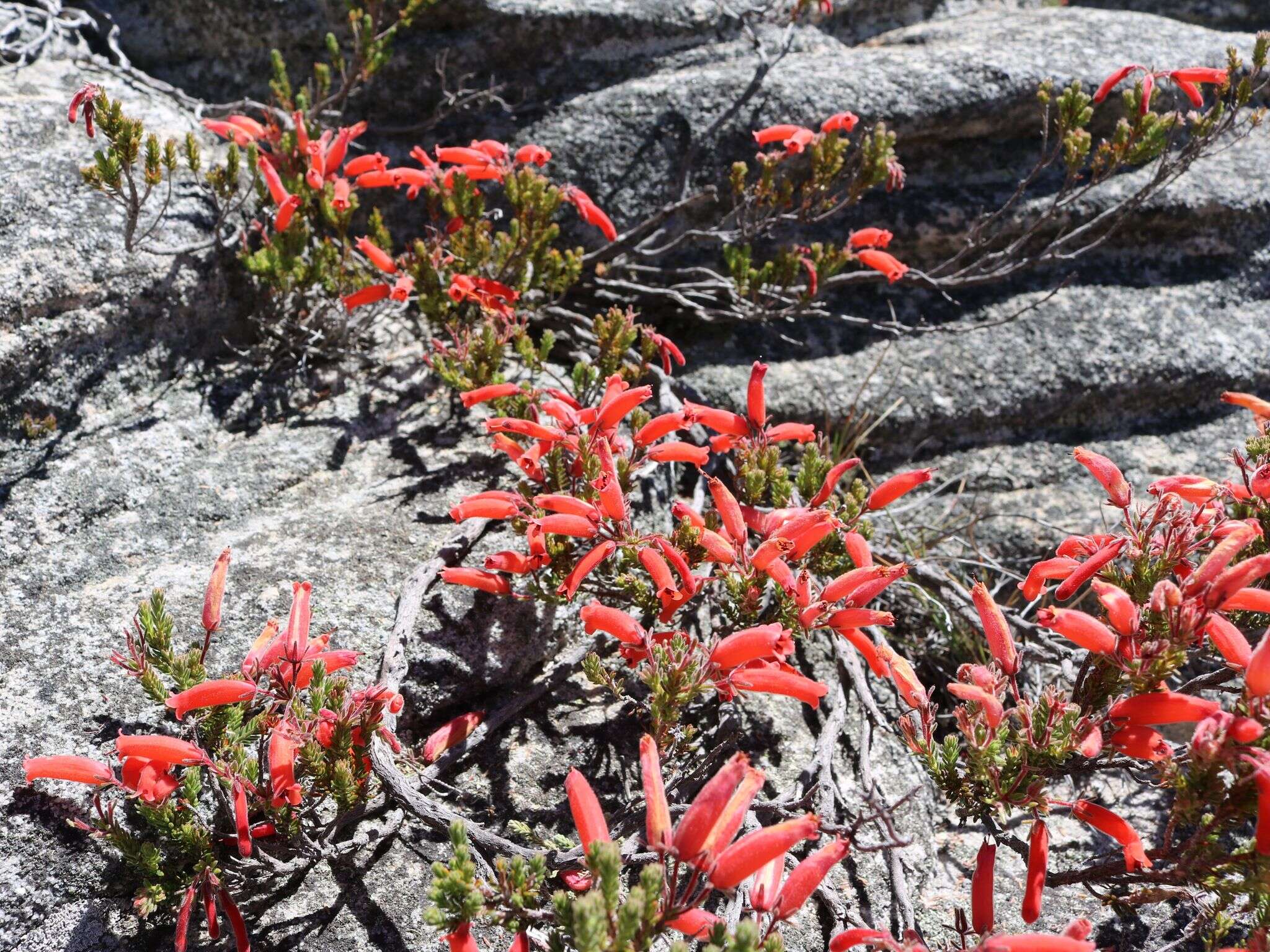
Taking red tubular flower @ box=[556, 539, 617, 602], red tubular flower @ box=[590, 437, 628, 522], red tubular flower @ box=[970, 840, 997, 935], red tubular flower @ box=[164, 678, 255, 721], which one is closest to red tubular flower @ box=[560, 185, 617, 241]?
red tubular flower @ box=[590, 437, 628, 522]

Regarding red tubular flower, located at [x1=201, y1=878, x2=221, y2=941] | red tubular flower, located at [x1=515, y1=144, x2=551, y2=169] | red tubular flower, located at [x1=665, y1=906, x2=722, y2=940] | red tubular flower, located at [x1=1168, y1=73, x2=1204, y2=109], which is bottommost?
red tubular flower, located at [x1=201, y1=878, x2=221, y2=941]

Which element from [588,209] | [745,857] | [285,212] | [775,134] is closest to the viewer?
[745,857]

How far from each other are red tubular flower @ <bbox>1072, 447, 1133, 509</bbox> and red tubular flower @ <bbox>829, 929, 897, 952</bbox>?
55.9 inches

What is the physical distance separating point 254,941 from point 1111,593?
7.90ft

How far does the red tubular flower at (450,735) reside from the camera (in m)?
2.73

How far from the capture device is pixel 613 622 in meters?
2.53

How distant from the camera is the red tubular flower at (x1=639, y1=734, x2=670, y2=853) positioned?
1.95 m

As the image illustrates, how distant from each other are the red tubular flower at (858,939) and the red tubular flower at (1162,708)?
79 centimetres

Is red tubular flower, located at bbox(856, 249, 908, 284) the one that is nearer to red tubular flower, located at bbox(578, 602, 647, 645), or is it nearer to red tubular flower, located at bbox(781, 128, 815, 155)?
red tubular flower, located at bbox(781, 128, 815, 155)

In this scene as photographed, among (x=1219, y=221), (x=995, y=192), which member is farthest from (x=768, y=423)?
(x=1219, y=221)

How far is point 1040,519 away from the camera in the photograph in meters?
4.10

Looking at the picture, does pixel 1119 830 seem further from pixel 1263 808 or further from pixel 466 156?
pixel 466 156

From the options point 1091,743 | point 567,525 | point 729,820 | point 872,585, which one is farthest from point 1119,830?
point 567,525

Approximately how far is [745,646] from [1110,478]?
1295 mm
